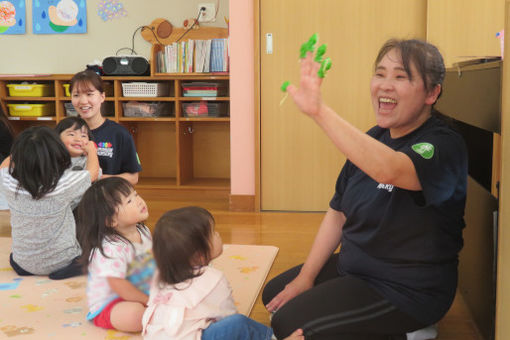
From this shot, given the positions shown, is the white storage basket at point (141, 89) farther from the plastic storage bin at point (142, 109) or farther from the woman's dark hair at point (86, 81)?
the woman's dark hair at point (86, 81)

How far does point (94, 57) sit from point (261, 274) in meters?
2.88

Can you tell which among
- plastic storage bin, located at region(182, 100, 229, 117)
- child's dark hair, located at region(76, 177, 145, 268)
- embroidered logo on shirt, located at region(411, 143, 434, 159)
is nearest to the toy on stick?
embroidered logo on shirt, located at region(411, 143, 434, 159)

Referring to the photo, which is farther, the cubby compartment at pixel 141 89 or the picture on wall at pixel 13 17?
the picture on wall at pixel 13 17

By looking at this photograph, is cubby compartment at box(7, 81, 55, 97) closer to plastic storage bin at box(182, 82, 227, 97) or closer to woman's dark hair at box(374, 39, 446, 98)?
plastic storage bin at box(182, 82, 227, 97)

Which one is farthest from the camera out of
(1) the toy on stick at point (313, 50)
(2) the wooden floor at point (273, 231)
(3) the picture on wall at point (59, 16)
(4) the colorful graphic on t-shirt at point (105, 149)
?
(3) the picture on wall at point (59, 16)

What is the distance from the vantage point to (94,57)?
464cm

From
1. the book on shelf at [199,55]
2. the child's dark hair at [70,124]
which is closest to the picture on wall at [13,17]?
the book on shelf at [199,55]

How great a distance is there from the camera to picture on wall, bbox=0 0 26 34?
4.67 m

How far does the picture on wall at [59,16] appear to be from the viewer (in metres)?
4.59

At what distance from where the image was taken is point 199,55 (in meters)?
4.14

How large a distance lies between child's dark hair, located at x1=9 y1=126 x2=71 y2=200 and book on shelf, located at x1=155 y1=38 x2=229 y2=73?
2.03 meters

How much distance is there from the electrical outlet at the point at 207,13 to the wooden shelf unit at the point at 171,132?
485 mm

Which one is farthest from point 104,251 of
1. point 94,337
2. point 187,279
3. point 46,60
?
point 46,60

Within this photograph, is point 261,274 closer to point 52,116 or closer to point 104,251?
point 104,251
